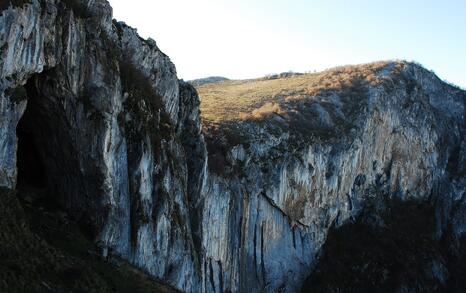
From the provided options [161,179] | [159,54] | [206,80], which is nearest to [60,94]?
[161,179]

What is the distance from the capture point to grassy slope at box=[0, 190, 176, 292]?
28625 mm

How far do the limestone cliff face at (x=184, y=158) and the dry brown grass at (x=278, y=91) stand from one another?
2.27 m

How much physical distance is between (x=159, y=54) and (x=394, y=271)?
44.3 meters

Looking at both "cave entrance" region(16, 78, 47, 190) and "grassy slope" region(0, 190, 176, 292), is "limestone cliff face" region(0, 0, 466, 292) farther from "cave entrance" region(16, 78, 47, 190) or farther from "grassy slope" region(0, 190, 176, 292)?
"grassy slope" region(0, 190, 176, 292)

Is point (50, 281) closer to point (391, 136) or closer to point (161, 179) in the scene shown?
point (161, 179)

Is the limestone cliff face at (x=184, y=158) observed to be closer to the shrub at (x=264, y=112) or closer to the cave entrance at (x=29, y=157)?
the cave entrance at (x=29, y=157)

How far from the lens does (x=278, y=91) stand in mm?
96062

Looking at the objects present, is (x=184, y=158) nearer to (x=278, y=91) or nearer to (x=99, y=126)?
(x=99, y=126)

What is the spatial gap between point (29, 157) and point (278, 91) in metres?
59.8

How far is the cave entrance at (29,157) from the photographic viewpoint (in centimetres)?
3834

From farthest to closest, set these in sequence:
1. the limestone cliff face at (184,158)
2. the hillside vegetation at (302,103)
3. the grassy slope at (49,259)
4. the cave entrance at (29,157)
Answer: the hillside vegetation at (302,103) < the cave entrance at (29,157) < the limestone cliff face at (184,158) < the grassy slope at (49,259)

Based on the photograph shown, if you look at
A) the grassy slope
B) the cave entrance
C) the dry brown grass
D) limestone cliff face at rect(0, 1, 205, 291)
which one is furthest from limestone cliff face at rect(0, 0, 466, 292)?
the dry brown grass

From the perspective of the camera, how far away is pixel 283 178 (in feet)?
228

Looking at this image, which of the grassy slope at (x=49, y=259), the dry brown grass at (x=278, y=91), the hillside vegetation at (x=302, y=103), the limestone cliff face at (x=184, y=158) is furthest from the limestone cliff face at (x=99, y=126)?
the dry brown grass at (x=278, y=91)
